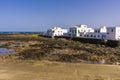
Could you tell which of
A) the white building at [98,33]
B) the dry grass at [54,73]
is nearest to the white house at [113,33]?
the white building at [98,33]

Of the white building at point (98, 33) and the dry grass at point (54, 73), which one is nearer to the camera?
the dry grass at point (54, 73)

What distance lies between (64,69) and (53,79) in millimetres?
4756

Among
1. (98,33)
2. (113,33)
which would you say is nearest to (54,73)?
(113,33)

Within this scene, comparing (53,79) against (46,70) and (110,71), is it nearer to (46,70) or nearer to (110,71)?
(46,70)

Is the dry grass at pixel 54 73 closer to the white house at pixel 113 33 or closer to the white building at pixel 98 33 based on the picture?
the white house at pixel 113 33

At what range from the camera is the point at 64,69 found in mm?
25312

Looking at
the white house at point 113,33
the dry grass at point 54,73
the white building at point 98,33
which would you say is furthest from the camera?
the white building at point 98,33

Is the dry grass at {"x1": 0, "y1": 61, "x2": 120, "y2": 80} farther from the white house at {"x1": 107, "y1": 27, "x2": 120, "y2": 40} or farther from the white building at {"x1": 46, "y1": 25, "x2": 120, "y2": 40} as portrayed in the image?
the white building at {"x1": 46, "y1": 25, "x2": 120, "y2": 40}

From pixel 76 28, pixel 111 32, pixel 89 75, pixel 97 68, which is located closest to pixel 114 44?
pixel 111 32

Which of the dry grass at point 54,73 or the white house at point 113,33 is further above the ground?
the white house at point 113,33

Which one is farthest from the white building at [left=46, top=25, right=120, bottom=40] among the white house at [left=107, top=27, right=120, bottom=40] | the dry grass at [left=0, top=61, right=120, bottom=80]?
the dry grass at [left=0, top=61, right=120, bottom=80]

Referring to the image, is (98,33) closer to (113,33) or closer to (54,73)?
(113,33)

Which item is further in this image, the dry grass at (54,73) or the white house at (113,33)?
the white house at (113,33)

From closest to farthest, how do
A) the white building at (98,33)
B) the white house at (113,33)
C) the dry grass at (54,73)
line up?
the dry grass at (54,73)
the white house at (113,33)
the white building at (98,33)
